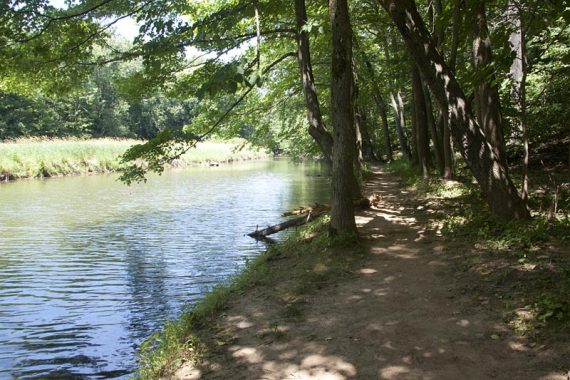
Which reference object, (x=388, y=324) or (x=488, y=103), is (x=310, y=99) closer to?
(x=488, y=103)

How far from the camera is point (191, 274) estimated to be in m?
9.77

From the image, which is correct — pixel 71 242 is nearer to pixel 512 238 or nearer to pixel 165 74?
pixel 165 74

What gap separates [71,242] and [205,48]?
Result: 614 cm

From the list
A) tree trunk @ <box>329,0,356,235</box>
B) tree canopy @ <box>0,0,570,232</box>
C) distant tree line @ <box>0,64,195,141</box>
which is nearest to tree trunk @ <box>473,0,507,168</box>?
tree canopy @ <box>0,0,570,232</box>

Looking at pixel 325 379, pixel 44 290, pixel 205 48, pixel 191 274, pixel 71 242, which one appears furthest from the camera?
pixel 71 242

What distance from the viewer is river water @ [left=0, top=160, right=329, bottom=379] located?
6.41 m

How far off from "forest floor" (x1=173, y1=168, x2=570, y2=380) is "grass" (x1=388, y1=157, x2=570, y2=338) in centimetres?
4

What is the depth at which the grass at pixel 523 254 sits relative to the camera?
15.6 feet

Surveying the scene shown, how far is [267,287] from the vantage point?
7199 mm

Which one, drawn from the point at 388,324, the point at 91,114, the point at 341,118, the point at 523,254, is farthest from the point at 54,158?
the point at 91,114

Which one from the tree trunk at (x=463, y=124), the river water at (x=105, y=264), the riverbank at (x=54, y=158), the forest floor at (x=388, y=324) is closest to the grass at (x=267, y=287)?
the forest floor at (x=388, y=324)

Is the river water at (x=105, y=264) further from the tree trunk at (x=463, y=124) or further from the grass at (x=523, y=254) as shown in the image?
the tree trunk at (x=463, y=124)

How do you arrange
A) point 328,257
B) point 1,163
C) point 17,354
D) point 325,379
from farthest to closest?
point 1,163, point 328,257, point 17,354, point 325,379

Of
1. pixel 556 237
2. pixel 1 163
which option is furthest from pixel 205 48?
pixel 1 163
